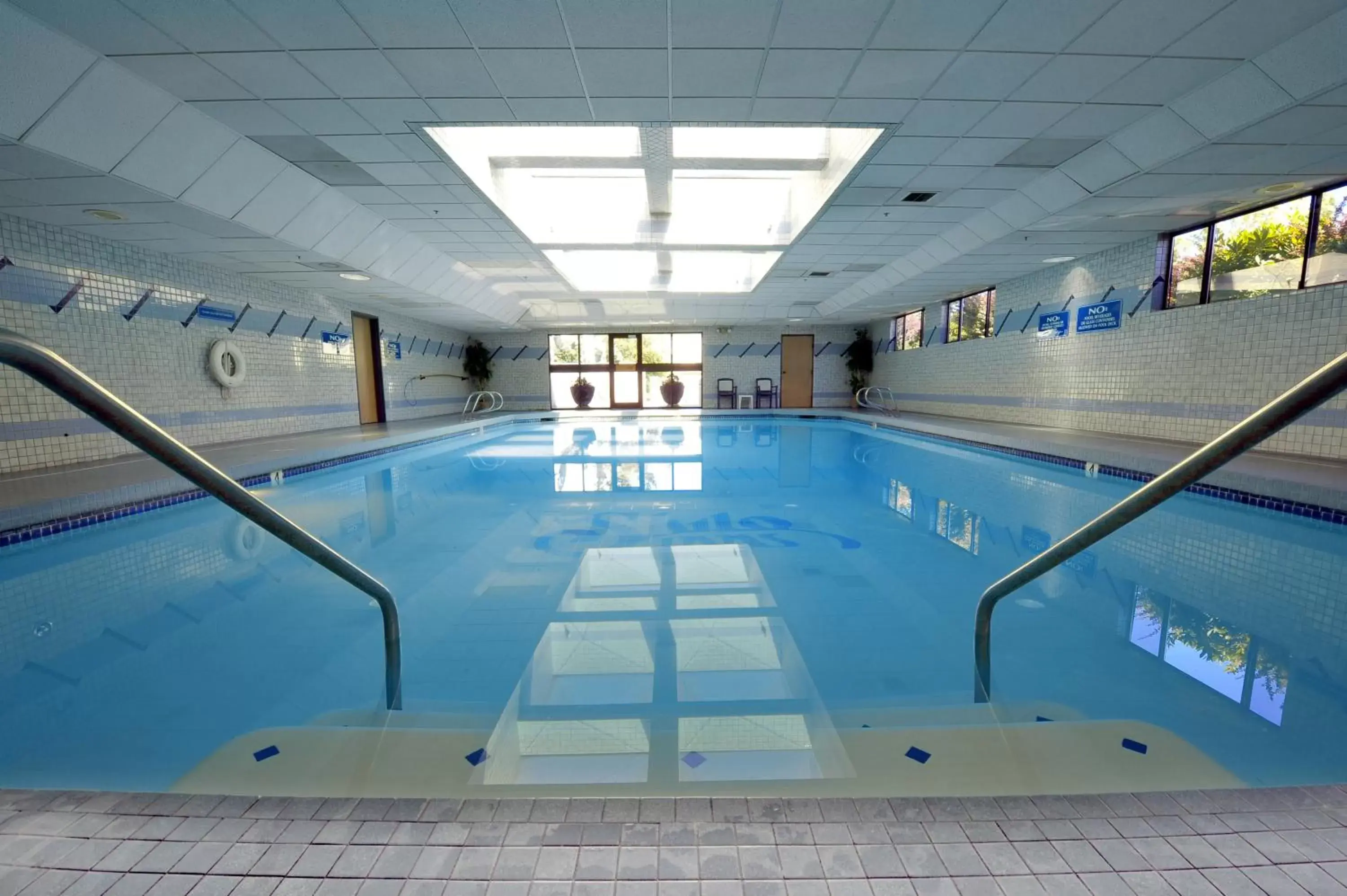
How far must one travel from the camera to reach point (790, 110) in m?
3.96

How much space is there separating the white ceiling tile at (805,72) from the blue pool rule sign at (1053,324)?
6.38m

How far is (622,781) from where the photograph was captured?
1477mm

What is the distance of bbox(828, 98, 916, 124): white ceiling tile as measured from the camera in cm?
385

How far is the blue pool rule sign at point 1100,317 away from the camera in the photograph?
7.29 metres

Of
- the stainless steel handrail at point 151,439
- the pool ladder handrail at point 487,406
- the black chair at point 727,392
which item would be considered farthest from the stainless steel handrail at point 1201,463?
the black chair at point 727,392

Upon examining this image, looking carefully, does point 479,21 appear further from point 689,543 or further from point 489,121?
point 689,543

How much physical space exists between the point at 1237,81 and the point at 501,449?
8.74 metres

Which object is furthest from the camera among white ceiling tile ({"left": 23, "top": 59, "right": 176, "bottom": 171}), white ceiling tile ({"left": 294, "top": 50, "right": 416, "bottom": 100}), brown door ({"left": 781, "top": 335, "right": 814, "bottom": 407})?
brown door ({"left": 781, "top": 335, "right": 814, "bottom": 407})

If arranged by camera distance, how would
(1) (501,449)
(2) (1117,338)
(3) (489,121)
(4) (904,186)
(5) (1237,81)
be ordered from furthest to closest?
1. (1) (501,449)
2. (2) (1117,338)
3. (4) (904,186)
4. (3) (489,121)
5. (5) (1237,81)

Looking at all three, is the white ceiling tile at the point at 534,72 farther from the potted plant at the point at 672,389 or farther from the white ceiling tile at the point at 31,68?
the potted plant at the point at 672,389

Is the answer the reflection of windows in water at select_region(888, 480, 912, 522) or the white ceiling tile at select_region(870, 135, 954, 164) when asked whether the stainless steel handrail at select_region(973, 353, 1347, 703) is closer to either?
the reflection of windows in water at select_region(888, 480, 912, 522)

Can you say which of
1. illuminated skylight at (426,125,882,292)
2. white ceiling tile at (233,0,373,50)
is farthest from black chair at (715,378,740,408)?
white ceiling tile at (233,0,373,50)

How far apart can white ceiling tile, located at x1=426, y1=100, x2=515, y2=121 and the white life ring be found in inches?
211

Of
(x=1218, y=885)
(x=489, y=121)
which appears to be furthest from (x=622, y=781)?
(x=489, y=121)
